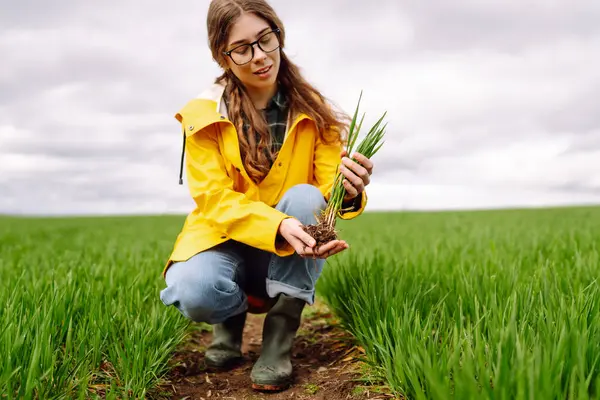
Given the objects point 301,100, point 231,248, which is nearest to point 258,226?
point 231,248

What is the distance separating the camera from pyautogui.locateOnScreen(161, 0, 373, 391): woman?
7.86 ft

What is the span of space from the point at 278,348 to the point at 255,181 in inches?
31.4

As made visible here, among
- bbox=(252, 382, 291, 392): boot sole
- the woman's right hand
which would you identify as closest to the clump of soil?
the woman's right hand

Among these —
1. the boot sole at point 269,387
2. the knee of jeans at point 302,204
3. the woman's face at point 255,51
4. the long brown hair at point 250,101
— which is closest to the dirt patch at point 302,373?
the boot sole at point 269,387

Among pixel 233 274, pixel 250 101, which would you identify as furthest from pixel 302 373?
pixel 250 101

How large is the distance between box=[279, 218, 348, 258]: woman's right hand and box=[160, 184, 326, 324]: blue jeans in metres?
0.18

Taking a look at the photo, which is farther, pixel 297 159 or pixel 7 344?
pixel 297 159

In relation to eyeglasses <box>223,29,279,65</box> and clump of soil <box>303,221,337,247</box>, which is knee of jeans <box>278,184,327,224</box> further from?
eyeglasses <box>223,29,279,65</box>

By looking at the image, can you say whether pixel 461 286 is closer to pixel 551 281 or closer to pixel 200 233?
pixel 551 281

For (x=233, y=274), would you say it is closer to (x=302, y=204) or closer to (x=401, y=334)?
(x=302, y=204)

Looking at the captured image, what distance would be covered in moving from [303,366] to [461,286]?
883 mm

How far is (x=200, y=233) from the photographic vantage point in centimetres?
254

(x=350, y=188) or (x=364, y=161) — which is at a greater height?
(x=364, y=161)

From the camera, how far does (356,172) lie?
2240mm
